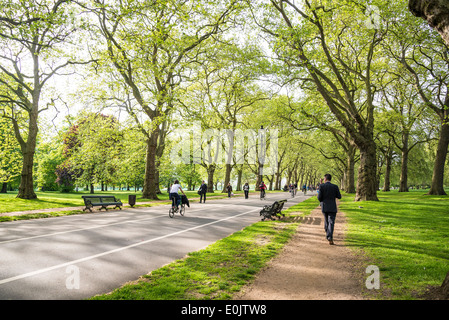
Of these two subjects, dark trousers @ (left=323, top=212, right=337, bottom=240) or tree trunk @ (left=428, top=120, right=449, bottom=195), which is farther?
tree trunk @ (left=428, top=120, right=449, bottom=195)

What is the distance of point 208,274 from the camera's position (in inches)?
209

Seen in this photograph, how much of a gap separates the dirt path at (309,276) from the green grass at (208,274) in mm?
307

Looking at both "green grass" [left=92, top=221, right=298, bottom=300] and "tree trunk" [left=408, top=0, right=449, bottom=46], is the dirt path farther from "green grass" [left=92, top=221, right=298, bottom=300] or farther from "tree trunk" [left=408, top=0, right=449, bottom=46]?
"tree trunk" [left=408, top=0, right=449, bottom=46]

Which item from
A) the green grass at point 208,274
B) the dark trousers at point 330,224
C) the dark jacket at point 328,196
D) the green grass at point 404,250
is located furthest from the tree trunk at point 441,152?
the green grass at point 208,274

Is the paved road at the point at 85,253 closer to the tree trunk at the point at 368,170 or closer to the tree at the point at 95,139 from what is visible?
the tree trunk at the point at 368,170

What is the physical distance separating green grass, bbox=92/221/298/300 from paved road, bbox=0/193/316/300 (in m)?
0.51

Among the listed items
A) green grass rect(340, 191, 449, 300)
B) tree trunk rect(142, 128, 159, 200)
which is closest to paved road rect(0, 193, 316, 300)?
green grass rect(340, 191, 449, 300)

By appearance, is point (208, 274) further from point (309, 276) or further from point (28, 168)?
point (28, 168)

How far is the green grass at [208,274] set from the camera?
14.1ft

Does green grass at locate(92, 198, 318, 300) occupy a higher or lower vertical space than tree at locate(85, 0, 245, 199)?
lower

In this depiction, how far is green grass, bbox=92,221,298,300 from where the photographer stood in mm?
4289
